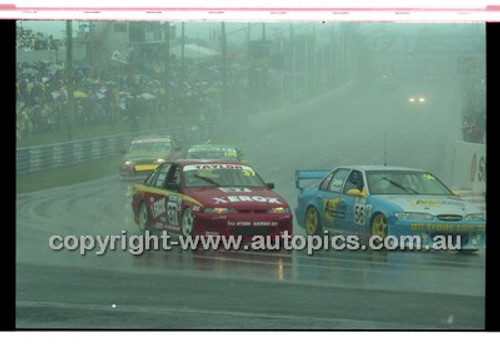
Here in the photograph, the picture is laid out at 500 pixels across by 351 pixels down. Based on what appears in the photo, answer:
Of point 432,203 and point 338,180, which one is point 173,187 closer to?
point 338,180

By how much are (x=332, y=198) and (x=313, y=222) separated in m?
0.31

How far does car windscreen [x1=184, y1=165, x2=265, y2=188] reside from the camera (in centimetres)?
1143

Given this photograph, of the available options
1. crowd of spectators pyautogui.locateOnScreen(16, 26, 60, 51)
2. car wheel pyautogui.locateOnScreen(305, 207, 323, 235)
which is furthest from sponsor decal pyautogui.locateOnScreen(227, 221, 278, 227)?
crowd of spectators pyautogui.locateOnScreen(16, 26, 60, 51)

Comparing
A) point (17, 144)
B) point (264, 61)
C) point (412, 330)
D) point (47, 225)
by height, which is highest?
point (264, 61)

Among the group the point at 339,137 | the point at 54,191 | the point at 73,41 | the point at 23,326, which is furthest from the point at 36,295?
the point at 339,137

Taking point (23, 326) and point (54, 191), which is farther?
point (54, 191)

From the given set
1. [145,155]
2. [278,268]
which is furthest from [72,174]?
[278,268]

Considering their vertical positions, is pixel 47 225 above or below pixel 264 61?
below

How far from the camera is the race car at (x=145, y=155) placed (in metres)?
11.3

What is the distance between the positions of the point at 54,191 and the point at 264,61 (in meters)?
2.16

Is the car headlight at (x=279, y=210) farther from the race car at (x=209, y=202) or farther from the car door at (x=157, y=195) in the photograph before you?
the car door at (x=157, y=195)

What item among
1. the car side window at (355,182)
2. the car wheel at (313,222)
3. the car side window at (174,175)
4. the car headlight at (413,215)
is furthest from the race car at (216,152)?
the car headlight at (413,215)

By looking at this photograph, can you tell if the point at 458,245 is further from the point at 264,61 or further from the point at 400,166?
the point at 264,61

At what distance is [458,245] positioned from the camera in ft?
36.8
